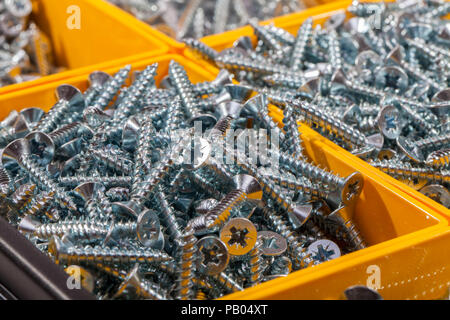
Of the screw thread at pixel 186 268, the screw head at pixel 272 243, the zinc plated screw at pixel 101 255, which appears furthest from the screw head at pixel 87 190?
the screw head at pixel 272 243

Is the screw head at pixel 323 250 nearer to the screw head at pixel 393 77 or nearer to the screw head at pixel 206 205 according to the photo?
the screw head at pixel 206 205

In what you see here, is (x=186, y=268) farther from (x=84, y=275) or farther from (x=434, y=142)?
(x=434, y=142)

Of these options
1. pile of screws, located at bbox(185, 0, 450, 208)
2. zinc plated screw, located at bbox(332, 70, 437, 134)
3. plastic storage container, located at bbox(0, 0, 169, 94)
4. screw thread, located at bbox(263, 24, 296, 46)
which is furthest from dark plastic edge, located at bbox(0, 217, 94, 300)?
screw thread, located at bbox(263, 24, 296, 46)

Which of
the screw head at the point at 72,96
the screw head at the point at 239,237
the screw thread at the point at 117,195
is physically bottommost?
the screw head at the point at 239,237

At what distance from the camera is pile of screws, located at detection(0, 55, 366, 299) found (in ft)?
4.05

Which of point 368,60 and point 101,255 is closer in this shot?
point 101,255

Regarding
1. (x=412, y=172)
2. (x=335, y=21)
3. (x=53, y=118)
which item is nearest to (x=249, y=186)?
(x=412, y=172)

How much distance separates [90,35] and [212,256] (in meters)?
1.70

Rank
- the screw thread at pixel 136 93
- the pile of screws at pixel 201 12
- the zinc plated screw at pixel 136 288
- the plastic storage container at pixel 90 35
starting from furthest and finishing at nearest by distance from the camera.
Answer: the pile of screws at pixel 201 12, the plastic storage container at pixel 90 35, the screw thread at pixel 136 93, the zinc plated screw at pixel 136 288

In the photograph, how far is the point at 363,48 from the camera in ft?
7.48

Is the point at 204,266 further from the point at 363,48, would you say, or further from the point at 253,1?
the point at 253,1

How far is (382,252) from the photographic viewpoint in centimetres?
117

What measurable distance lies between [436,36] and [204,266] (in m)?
1.64

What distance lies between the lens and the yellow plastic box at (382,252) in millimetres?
1097
